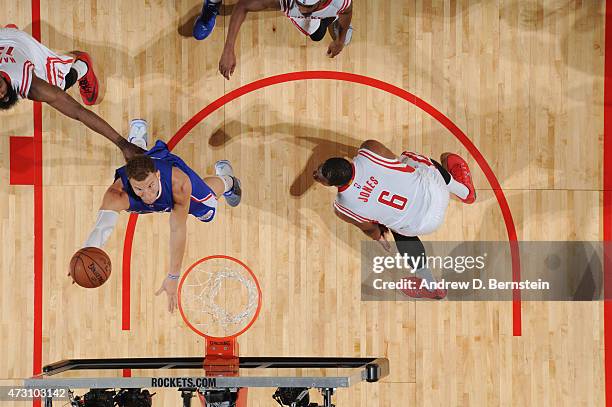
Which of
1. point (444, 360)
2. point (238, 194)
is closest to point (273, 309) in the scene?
point (238, 194)

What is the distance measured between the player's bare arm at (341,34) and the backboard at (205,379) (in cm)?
258

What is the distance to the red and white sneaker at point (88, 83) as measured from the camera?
6328 millimetres

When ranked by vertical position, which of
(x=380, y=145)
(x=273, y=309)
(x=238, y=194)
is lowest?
(x=273, y=309)

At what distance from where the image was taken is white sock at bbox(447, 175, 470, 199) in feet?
20.5

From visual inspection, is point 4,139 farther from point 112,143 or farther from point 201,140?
point 201,140

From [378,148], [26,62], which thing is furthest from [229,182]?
[26,62]

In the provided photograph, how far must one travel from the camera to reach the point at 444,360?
629 cm

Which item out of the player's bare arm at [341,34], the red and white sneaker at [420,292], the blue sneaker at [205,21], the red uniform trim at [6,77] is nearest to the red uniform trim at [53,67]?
the red uniform trim at [6,77]

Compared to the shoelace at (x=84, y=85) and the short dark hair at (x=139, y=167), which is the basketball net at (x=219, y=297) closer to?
the short dark hair at (x=139, y=167)

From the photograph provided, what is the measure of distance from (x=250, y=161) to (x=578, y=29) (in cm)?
296

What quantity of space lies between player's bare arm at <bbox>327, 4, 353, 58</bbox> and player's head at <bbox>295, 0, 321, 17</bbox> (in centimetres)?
23

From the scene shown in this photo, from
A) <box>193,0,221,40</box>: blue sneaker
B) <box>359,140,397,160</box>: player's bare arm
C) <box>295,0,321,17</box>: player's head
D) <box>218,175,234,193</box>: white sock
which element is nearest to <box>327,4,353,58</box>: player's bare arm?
<box>295,0,321,17</box>: player's head

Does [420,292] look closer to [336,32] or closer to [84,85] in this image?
[336,32]

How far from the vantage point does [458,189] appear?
20.5 ft
